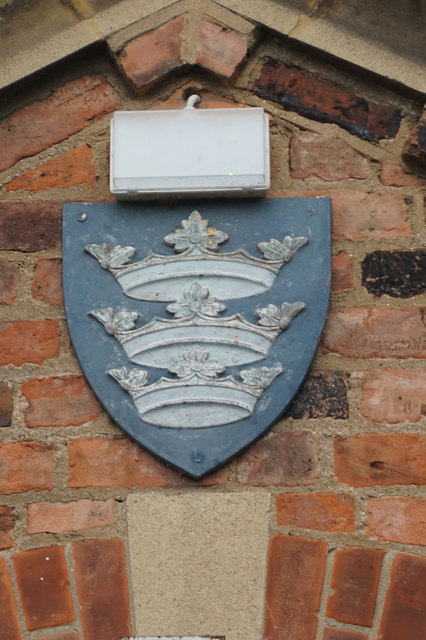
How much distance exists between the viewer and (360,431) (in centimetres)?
214

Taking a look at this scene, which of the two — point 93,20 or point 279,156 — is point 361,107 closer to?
point 279,156

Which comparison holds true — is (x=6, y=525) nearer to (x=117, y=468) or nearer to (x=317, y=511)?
(x=117, y=468)

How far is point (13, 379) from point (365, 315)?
73cm

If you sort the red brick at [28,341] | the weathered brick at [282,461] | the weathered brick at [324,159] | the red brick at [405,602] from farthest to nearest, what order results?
the weathered brick at [324,159] < the red brick at [28,341] < the weathered brick at [282,461] < the red brick at [405,602]

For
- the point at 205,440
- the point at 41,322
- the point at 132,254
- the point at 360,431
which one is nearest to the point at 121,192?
the point at 132,254

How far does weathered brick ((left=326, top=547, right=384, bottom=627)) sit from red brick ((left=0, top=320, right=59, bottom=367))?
71 cm

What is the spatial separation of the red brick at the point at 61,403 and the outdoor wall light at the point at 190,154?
0.41 m

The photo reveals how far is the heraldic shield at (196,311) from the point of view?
2107 mm

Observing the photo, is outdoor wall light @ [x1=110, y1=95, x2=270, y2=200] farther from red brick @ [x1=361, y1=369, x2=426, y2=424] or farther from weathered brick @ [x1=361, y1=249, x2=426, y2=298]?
red brick @ [x1=361, y1=369, x2=426, y2=424]

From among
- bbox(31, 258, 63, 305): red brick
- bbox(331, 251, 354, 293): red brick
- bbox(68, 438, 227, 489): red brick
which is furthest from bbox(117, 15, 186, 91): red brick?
bbox(68, 438, 227, 489): red brick

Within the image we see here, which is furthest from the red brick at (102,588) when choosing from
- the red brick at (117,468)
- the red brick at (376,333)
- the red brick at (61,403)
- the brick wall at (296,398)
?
the red brick at (376,333)

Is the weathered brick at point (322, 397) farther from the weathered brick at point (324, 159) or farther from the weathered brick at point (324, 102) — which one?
the weathered brick at point (324, 102)

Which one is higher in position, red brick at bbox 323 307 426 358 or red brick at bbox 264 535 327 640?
red brick at bbox 323 307 426 358

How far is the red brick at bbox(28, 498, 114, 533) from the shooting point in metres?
2.11
